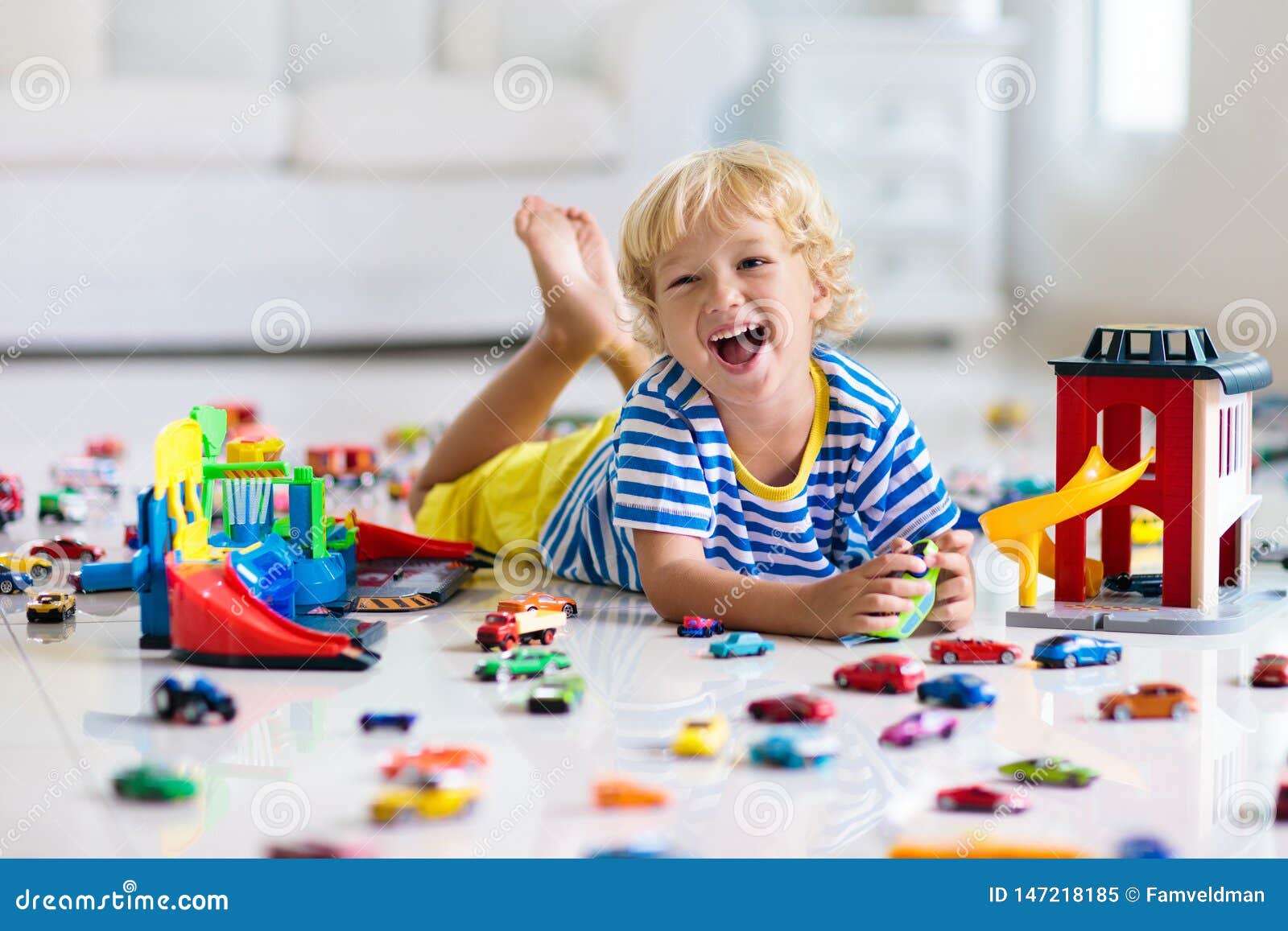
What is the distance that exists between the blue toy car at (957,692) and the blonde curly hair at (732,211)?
0.46 m

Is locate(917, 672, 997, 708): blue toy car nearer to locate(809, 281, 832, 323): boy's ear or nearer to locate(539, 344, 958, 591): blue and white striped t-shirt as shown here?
locate(539, 344, 958, 591): blue and white striped t-shirt

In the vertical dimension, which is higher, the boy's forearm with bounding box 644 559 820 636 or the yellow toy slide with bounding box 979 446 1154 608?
the yellow toy slide with bounding box 979 446 1154 608

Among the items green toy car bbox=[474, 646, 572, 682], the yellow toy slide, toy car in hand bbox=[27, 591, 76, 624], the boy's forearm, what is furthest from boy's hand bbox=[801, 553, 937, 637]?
toy car in hand bbox=[27, 591, 76, 624]

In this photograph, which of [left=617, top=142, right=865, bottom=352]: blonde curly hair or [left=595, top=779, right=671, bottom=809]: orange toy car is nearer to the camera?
[left=595, top=779, right=671, bottom=809]: orange toy car

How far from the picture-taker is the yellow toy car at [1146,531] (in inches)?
65.2

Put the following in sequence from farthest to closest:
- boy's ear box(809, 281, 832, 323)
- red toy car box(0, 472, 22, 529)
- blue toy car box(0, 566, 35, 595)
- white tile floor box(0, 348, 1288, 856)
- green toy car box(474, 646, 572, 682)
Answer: red toy car box(0, 472, 22, 529) → blue toy car box(0, 566, 35, 595) → boy's ear box(809, 281, 832, 323) → green toy car box(474, 646, 572, 682) → white tile floor box(0, 348, 1288, 856)

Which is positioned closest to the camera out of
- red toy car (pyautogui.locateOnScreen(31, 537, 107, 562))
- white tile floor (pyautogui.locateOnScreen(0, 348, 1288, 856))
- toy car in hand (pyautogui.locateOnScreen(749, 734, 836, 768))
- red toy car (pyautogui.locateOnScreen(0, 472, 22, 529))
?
white tile floor (pyautogui.locateOnScreen(0, 348, 1288, 856))

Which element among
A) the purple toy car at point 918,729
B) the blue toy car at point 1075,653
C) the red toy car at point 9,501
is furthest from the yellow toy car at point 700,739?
the red toy car at point 9,501

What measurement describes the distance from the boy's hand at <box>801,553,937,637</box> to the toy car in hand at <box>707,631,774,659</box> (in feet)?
0.20

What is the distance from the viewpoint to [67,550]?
65.8 inches

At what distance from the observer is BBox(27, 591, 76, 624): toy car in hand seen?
138cm

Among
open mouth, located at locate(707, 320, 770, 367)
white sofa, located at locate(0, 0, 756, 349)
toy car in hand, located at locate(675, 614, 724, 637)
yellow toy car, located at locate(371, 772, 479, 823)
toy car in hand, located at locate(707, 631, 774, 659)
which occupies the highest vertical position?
white sofa, located at locate(0, 0, 756, 349)

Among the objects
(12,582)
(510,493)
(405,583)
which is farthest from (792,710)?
(12,582)
